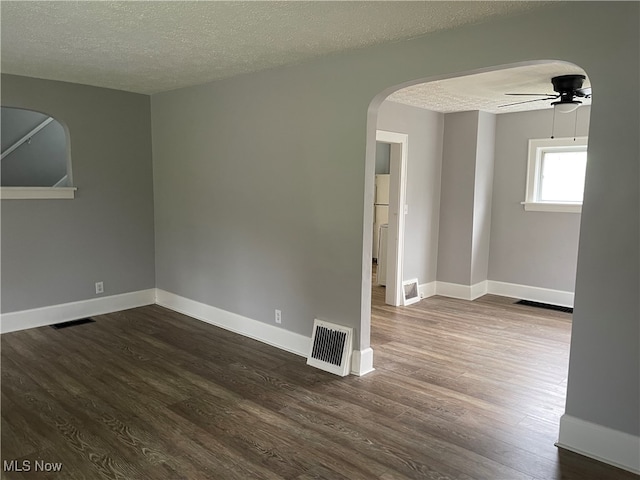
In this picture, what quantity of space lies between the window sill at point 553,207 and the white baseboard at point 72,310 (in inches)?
182

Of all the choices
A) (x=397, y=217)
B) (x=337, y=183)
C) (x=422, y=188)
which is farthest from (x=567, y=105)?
(x=337, y=183)

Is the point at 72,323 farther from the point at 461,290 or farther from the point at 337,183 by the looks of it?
the point at 461,290

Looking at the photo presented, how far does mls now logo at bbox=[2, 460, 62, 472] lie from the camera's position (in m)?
2.29

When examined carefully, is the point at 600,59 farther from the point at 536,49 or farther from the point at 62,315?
the point at 62,315


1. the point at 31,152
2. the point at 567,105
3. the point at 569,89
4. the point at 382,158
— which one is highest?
the point at 569,89

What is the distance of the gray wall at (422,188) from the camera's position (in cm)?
540

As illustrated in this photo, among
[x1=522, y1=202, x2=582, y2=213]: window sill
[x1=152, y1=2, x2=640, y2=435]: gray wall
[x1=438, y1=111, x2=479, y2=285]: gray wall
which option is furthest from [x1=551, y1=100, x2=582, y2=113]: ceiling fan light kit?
[x1=152, y1=2, x2=640, y2=435]: gray wall

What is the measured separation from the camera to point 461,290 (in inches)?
230

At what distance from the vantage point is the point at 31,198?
4.35 meters

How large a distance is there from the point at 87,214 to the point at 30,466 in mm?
2935

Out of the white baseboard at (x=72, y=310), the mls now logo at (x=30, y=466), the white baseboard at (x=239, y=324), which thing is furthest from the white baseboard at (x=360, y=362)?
the white baseboard at (x=72, y=310)

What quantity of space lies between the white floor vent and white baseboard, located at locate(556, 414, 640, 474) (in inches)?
57.1

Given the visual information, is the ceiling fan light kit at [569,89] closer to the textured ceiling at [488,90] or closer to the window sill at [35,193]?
the textured ceiling at [488,90]

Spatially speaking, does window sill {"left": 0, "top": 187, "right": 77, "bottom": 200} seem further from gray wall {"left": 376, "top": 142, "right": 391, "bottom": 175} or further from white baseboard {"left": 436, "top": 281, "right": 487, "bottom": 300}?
gray wall {"left": 376, "top": 142, "right": 391, "bottom": 175}
